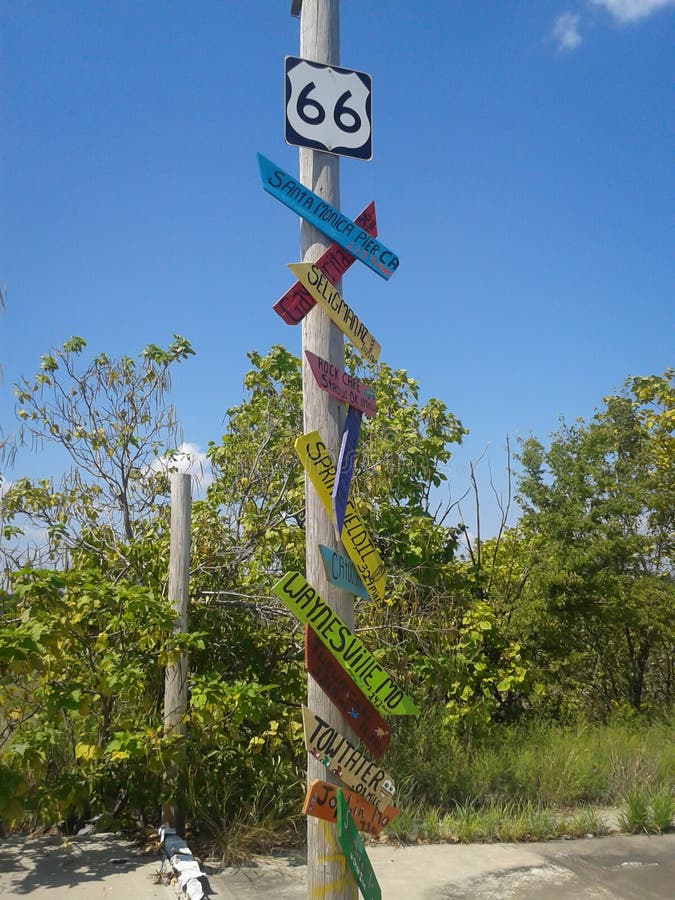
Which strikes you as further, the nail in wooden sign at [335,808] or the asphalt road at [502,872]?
the asphalt road at [502,872]

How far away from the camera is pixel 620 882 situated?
4980mm

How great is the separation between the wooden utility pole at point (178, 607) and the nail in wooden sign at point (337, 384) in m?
2.45

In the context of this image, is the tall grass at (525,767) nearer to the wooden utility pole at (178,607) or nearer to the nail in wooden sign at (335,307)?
the wooden utility pole at (178,607)

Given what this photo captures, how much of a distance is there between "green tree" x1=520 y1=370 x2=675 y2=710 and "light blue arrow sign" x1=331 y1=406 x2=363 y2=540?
19.1ft

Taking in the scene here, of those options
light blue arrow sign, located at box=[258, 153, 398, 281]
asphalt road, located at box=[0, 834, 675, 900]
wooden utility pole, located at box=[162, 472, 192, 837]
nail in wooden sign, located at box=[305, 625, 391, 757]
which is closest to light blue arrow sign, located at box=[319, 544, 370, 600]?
nail in wooden sign, located at box=[305, 625, 391, 757]

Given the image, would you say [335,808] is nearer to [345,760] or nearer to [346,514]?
[345,760]

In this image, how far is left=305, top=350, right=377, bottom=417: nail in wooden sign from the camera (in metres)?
3.38

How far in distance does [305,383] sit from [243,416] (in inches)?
208

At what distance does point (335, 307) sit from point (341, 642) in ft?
4.66

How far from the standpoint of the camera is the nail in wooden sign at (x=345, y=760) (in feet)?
10.2

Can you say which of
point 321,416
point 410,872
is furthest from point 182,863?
point 321,416

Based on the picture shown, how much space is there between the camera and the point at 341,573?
10.8 feet

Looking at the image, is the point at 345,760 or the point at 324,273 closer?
the point at 345,760

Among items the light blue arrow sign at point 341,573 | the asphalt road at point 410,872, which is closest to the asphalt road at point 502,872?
the asphalt road at point 410,872
